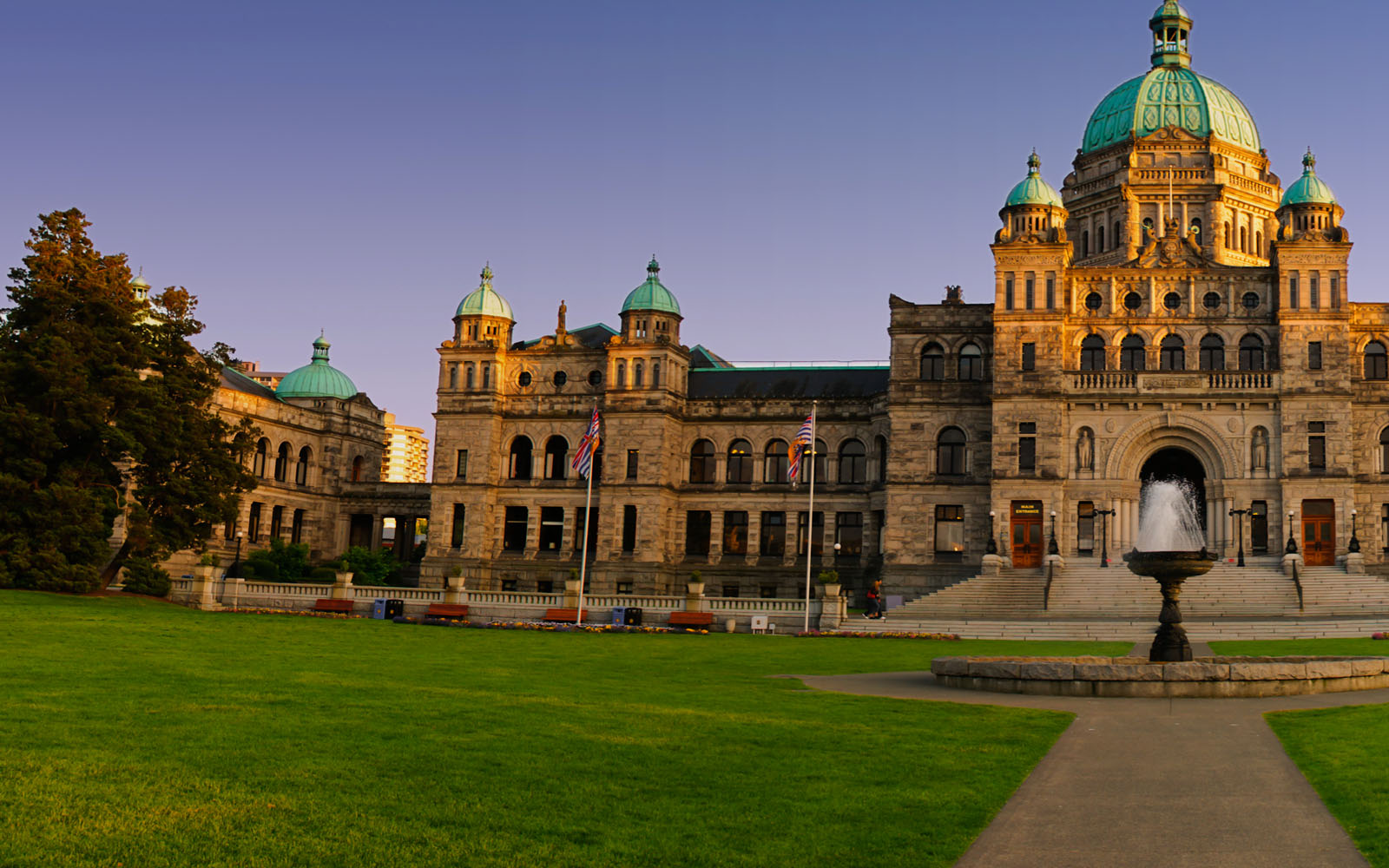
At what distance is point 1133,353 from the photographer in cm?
6444

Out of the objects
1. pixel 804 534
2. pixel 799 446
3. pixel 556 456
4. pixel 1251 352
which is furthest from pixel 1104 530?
pixel 556 456

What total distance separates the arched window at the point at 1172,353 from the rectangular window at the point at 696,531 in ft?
82.6

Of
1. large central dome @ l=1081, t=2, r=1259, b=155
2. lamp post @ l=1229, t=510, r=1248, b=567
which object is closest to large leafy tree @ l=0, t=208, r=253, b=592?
lamp post @ l=1229, t=510, r=1248, b=567

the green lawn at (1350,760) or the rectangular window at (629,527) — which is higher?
the rectangular window at (629,527)

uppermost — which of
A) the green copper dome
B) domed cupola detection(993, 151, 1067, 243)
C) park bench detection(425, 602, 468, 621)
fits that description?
domed cupola detection(993, 151, 1067, 243)

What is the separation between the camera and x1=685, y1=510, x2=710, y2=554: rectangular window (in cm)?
7400

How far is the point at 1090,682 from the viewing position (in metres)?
24.7

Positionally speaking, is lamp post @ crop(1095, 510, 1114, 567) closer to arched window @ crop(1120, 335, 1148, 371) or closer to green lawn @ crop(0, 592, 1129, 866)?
arched window @ crop(1120, 335, 1148, 371)

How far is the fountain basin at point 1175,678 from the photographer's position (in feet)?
79.6

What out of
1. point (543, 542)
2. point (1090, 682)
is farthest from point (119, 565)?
point (1090, 682)

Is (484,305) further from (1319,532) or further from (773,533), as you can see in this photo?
(1319,532)

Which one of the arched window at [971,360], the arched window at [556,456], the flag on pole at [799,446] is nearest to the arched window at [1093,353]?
the arched window at [971,360]

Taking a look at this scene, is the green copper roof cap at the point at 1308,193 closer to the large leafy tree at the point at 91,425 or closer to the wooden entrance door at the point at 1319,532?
the wooden entrance door at the point at 1319,532

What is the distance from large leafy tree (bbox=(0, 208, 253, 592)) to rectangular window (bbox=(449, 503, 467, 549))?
16.7m
